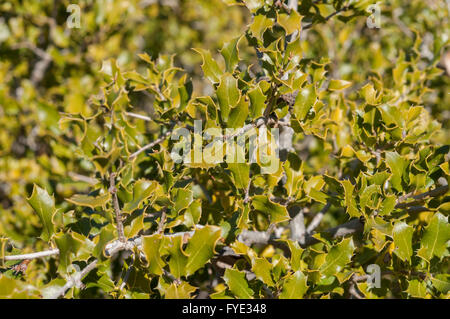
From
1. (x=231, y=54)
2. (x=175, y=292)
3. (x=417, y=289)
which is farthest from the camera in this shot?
(x=231, y=54)

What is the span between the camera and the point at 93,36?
2.38 m

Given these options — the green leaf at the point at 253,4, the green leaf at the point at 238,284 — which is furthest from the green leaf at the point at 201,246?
the green leaf at the point at 253,4

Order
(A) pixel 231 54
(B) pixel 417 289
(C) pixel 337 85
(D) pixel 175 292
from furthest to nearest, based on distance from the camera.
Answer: (C) pixel 337 85
(A) pixel 231 54
(B) pixel 417 289
(D) pixel 175 292

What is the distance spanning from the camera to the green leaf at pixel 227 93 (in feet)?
2.86

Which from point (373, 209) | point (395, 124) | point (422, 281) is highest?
point (395, 124)

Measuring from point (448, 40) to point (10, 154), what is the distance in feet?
7.31

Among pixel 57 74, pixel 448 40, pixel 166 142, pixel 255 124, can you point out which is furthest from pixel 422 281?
pixel 57 74

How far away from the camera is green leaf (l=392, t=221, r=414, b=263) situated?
0.88 m

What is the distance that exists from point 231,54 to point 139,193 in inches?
15.1

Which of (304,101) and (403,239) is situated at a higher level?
(304,101)

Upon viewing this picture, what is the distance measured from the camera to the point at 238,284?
889mm

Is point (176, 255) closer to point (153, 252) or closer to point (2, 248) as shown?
point (153, 252)


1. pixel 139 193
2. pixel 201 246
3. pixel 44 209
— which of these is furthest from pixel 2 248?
pixel 201 246

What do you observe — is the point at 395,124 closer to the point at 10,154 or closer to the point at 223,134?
the point at 223,134
